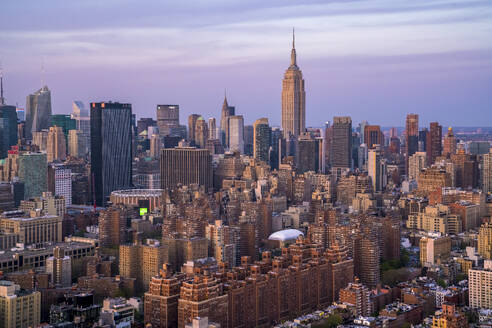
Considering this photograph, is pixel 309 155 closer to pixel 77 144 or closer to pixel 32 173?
pixel 77 144

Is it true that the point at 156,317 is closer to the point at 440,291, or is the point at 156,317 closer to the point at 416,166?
the point at 440,291

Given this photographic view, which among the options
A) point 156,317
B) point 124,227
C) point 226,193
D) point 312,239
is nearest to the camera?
point 156,317

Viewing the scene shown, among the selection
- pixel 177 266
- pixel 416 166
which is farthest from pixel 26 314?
pixel 416 166

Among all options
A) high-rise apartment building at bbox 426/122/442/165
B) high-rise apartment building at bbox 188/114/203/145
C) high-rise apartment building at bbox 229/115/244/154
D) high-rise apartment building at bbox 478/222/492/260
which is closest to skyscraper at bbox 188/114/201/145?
high-rise apartment building at bbox 188/114/203/145

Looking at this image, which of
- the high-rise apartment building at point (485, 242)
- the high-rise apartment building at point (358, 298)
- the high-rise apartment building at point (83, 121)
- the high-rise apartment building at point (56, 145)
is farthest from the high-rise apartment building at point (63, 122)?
the high-rise apartment building at point (358, 298)

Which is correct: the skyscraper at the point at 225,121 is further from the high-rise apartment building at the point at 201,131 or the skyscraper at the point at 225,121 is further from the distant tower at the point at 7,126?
the distant tower at the point at 7,126

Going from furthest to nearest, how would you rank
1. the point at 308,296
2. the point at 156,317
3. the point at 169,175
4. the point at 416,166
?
the point at 416,166
the point at 169,175
the point at 308,296
the point at 156,317
